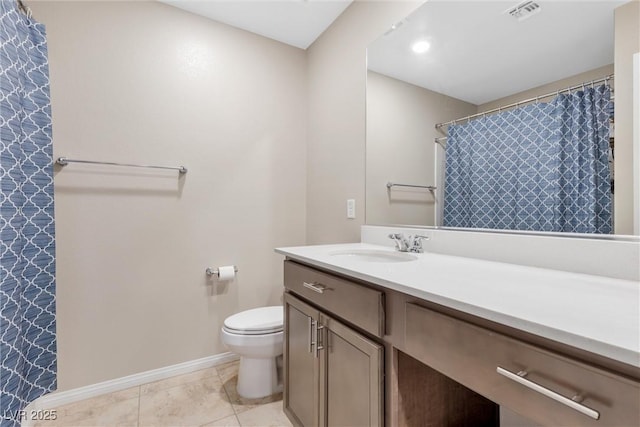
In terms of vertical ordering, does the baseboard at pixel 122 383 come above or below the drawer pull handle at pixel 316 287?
below

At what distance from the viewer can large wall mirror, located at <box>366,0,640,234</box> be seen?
883 mm

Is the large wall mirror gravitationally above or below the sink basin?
above

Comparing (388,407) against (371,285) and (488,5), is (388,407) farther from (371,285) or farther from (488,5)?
(488,5)

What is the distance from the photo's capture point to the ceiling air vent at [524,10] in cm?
104

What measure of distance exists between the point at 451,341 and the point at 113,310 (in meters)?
1.87

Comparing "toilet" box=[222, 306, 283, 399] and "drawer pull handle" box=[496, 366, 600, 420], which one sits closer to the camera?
"drawer pull handle" box=[496, 366, 600, 420]

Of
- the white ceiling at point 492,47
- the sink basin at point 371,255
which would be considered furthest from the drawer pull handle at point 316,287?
the white ceiling at point 492,47

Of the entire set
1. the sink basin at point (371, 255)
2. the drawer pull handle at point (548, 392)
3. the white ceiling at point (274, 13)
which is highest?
the white ceiling at point (274, 13)

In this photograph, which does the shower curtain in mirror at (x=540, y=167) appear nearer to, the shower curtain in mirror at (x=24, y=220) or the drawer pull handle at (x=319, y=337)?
the drawer pull handle at (x=319, y=337)

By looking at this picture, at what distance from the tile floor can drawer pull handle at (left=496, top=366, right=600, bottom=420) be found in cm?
127

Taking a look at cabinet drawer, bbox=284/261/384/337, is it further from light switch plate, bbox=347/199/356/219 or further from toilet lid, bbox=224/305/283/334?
light switch plate, bbox=347/199/356/219

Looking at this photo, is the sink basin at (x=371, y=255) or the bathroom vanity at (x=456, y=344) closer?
the bathroom vanity at (x=456, y=344)

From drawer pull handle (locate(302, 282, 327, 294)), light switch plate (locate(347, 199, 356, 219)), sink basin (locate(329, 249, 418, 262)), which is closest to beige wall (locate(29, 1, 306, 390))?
light switch plate (locate(347, 199, 356, 219))

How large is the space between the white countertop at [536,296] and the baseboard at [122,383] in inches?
57.8
